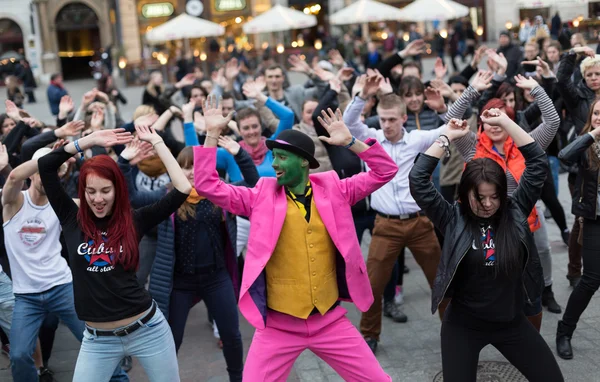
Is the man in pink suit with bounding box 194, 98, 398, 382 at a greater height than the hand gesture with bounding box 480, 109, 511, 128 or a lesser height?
lesser

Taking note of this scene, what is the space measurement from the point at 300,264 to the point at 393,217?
1.99 meters

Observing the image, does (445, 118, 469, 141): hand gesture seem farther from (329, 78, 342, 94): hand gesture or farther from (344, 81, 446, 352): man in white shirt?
(329, 78, 342, 94): hand gesture

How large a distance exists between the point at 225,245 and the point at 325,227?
1356mm

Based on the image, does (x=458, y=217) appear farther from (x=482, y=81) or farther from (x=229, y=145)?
(x=482, y=81)

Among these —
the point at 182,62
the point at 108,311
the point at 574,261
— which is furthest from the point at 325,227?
the point at 182,62

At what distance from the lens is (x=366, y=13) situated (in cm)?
2528

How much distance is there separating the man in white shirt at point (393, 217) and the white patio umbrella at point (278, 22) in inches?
808

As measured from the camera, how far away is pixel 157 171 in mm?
7113

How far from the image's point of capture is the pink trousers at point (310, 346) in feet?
15.0

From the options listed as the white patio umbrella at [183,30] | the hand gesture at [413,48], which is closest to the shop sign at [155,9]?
the white patio umbrella at [183,30]

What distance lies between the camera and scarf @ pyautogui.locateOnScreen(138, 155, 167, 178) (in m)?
7.07

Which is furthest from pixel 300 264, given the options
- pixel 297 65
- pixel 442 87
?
pixel 297 65

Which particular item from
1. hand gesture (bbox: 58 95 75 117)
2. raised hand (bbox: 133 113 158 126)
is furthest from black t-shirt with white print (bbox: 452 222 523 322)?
hand gesture (bbox: 58 95 75 117)

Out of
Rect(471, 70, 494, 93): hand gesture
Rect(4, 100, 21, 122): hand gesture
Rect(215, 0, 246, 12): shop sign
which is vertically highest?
Rect(215, 0, 246, 12): shop sign
